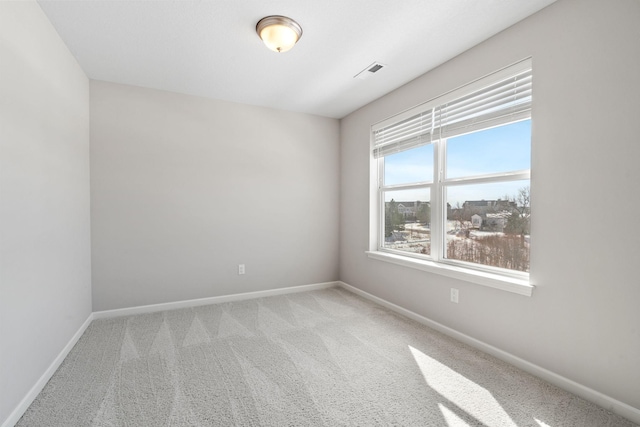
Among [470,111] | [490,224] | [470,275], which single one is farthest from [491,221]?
[470,111]

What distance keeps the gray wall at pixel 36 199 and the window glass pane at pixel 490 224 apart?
324 centimetres

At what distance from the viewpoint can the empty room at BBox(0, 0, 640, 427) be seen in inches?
65.9

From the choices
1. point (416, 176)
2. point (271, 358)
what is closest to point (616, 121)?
point (416, 176)

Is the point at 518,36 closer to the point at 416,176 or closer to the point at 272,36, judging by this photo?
the point at 416,176

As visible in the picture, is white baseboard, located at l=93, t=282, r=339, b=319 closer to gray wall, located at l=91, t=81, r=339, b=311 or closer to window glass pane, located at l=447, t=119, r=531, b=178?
gray wall, located at l=91, t=81, r=339, b=311

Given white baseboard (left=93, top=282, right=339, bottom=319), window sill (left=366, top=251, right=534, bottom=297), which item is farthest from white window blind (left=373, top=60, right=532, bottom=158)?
white baseboard (left=93, top=282, right=339, bottom=319)

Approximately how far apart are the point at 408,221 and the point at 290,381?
2123mm

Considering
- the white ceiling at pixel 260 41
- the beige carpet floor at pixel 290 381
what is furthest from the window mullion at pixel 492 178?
the beige carpet floor at pixel 290 381

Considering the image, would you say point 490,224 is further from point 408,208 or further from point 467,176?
point 408,208

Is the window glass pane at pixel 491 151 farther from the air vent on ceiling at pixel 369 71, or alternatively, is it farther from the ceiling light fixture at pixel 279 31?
the ceiling light fixture at pixel 279 31

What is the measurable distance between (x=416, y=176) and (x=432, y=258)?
918mm

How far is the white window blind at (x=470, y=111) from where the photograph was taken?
2.17 meters

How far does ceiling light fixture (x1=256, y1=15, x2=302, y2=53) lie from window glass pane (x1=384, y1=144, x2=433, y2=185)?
1722mm

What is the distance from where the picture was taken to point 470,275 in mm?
2424
